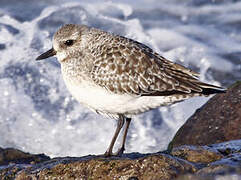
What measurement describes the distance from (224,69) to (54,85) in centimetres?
707

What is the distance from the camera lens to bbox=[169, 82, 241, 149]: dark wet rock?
9172 millimetres

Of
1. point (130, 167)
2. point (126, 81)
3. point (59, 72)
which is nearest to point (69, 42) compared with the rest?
point (126, 81)

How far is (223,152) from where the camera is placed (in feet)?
24.7

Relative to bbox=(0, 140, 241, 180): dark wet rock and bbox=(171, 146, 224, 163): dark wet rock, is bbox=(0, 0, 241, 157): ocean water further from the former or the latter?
bbox=(0, 140, 241, 180): dark wet rock

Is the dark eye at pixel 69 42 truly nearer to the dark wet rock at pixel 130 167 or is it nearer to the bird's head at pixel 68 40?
the bird's head at pixel 68 40

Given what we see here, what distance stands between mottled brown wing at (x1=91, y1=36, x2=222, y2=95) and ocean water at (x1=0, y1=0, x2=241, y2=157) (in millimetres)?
6250

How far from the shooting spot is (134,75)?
7.38 metres

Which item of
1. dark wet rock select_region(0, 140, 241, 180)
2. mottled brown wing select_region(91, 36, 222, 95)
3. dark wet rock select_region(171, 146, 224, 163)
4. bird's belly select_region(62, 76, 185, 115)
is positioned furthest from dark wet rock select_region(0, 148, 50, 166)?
dark wet rock select_region(171, 146, 224, 163)

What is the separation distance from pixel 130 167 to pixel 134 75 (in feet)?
5.28

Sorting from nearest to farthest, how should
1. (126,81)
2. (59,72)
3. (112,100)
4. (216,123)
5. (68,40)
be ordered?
(112,100)
(126,81)
(68,40)
(216,123)
(59,72)

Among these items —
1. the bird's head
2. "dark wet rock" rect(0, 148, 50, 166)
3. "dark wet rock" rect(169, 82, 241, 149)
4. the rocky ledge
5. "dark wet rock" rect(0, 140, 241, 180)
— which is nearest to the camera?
the rocky ledge

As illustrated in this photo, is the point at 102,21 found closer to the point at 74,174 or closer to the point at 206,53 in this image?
the point at 206,53

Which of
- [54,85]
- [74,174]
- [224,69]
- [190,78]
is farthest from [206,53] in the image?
[74,174]

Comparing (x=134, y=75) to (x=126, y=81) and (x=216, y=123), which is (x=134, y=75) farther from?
(x=216, y=123)
